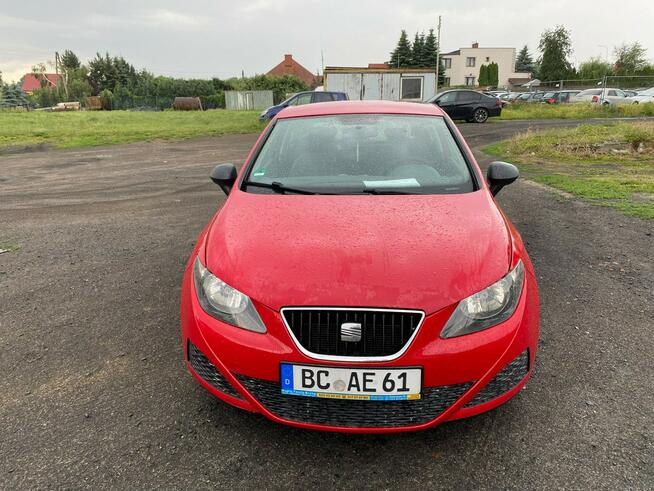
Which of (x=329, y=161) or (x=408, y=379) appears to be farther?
(x=329, y=161)

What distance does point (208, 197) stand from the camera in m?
7.52

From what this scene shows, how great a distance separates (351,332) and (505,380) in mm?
735

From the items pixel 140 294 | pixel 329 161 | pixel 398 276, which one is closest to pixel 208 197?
pixel 140 294

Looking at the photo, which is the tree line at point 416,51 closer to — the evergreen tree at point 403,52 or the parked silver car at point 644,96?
the evergreen tree at point 403,52

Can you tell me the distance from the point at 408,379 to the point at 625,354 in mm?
1835

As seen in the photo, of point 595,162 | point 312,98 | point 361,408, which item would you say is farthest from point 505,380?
point 312,98

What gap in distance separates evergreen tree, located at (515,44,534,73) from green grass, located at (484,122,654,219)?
91457mm

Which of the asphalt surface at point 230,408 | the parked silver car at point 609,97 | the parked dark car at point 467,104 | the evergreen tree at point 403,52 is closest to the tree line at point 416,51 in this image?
the evergreen tree at point 403,52

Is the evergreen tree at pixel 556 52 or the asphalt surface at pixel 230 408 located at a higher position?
the evergreen tree at pixel 556 52

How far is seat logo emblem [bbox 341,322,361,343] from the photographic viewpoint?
191 centimetres

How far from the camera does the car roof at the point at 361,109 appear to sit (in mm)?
3605

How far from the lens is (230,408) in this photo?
7.96 feet

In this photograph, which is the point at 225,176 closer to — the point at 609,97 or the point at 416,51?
the point at 609,97

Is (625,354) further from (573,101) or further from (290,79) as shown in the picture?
(290,79)
